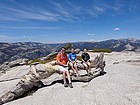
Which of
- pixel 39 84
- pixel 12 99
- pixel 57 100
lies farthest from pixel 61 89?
pixel 12 99

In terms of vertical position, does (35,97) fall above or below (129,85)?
below

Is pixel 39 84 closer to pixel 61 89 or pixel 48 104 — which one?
pixel 61 89

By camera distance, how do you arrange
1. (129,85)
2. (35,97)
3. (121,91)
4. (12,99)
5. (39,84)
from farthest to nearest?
(39,84) → (12,99) → (35,97) → (129,85) → (121,91)

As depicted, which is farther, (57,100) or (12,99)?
(12,99)

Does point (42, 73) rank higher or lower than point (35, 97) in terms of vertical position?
Result: higher

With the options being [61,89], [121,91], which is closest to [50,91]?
[61,89]

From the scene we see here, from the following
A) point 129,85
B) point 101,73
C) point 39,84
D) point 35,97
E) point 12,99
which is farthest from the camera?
point 101,73

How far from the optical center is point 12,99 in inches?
840

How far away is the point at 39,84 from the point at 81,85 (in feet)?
17.8

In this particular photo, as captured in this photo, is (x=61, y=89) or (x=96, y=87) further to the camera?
(x=61, y=89)

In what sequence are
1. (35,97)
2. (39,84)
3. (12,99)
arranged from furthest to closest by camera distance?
(39,84) → (12,99) → (35,97)

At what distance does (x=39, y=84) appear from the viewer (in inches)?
914

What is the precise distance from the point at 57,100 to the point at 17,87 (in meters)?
6.64

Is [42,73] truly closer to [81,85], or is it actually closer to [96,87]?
[81,85]
